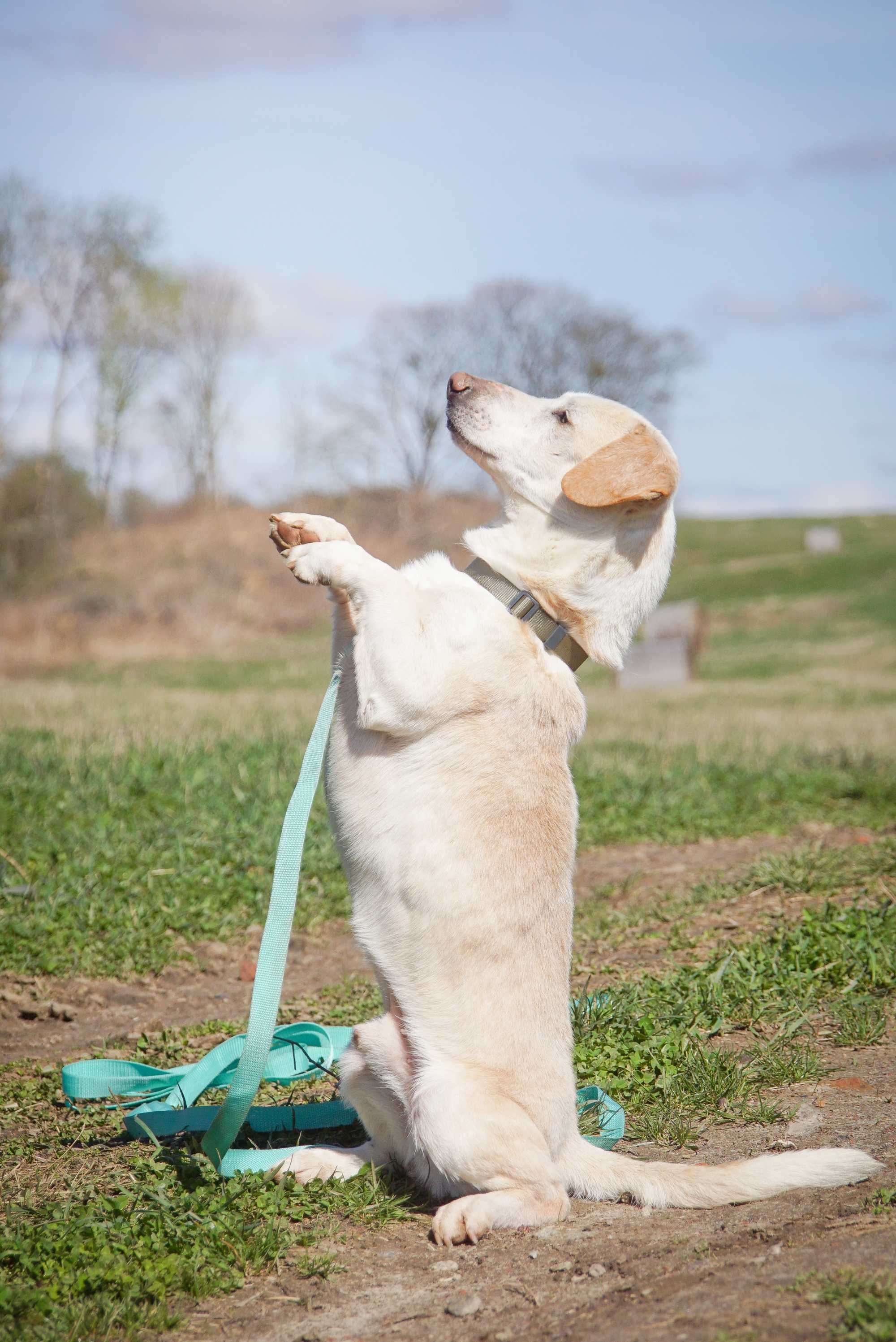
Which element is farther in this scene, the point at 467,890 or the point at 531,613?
the point at 531,613

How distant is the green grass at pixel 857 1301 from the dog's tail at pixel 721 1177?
534 millimetres

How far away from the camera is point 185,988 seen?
521cm

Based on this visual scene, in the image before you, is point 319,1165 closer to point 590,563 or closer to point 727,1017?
point 727,1017

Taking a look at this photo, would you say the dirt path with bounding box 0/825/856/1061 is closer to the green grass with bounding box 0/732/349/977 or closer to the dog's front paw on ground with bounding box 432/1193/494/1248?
the green grass with bounding box 0/732/349/977

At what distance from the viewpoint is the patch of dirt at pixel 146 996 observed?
4.61 metres

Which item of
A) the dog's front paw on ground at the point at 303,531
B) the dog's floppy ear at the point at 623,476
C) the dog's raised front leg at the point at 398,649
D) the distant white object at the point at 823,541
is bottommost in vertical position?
the dog's raised front leg at the point at 398,649

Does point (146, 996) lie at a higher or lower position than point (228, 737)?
lower

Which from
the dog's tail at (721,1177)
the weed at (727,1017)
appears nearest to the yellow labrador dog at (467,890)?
the dog's tail at (721,1177)

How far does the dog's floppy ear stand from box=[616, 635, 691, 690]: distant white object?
17.8m

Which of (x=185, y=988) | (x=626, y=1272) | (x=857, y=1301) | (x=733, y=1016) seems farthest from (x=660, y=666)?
(x=857, y=1301)

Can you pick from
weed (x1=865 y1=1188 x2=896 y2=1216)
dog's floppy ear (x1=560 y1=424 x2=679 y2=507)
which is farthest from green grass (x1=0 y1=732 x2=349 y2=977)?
weed (x1=865 y1=1188 x2=896 y2=1216)

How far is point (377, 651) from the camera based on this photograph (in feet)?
10.1

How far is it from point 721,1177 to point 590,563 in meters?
1.79

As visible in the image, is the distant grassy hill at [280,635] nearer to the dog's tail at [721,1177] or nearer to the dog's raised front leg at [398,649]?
the dog's raised front leg at [398,649]
